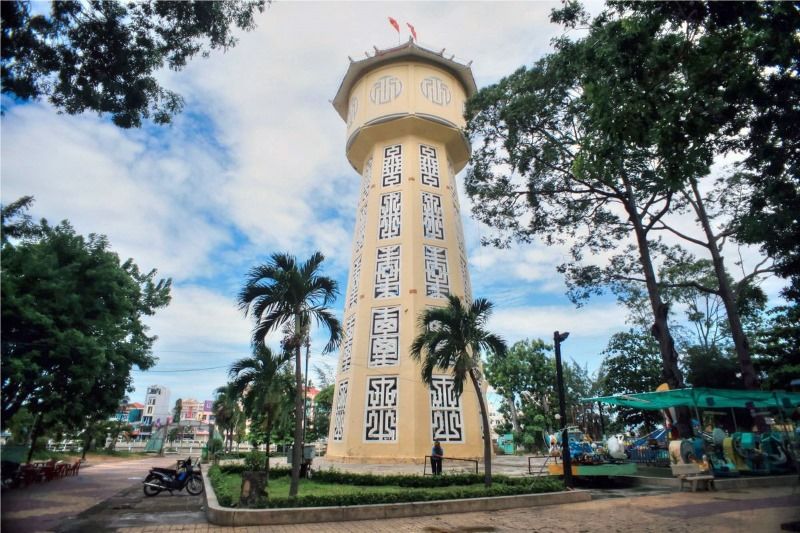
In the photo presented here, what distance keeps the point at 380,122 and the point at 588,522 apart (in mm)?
18283

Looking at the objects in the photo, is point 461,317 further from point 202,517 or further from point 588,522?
point 202,517

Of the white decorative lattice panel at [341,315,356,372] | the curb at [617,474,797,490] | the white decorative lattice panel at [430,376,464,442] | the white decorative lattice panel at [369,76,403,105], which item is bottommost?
the curb at [617,474,797,490]

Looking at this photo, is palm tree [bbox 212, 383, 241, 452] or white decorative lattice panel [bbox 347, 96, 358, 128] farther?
palm tree [bbox 212, 383, 241, 452]

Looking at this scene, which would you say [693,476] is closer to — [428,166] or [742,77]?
[742,77]

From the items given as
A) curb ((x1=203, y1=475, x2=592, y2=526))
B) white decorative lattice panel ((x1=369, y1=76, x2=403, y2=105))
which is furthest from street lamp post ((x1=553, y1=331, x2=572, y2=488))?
white decorative lattice panel ((x1=369, y1=76, x2=403, y2=105))

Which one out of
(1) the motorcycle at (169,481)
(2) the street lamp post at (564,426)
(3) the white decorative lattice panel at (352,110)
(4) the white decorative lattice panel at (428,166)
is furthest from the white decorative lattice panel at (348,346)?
(3) the white decorative lattice panel at (352,110)

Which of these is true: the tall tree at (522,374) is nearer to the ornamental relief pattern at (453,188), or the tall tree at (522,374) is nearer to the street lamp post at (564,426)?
the ornamental relief pattern at (453,188)

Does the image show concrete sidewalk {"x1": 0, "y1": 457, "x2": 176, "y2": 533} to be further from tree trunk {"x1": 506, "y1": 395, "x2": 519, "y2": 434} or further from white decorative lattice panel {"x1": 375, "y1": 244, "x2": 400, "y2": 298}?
tree trunk {"x1": 506, "y1": 395, "x2": 519, "y2": 434}

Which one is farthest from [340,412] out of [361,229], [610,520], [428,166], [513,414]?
[513,414]

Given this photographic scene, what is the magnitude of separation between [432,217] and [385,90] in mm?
6979

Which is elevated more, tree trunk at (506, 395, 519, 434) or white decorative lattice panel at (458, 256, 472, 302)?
white decorative lattice panel at (458, 256, 472, 302)

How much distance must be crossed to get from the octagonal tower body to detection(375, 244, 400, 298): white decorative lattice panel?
0.05m

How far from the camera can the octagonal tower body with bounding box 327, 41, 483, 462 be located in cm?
1661

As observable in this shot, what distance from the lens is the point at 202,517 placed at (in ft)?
26.5
